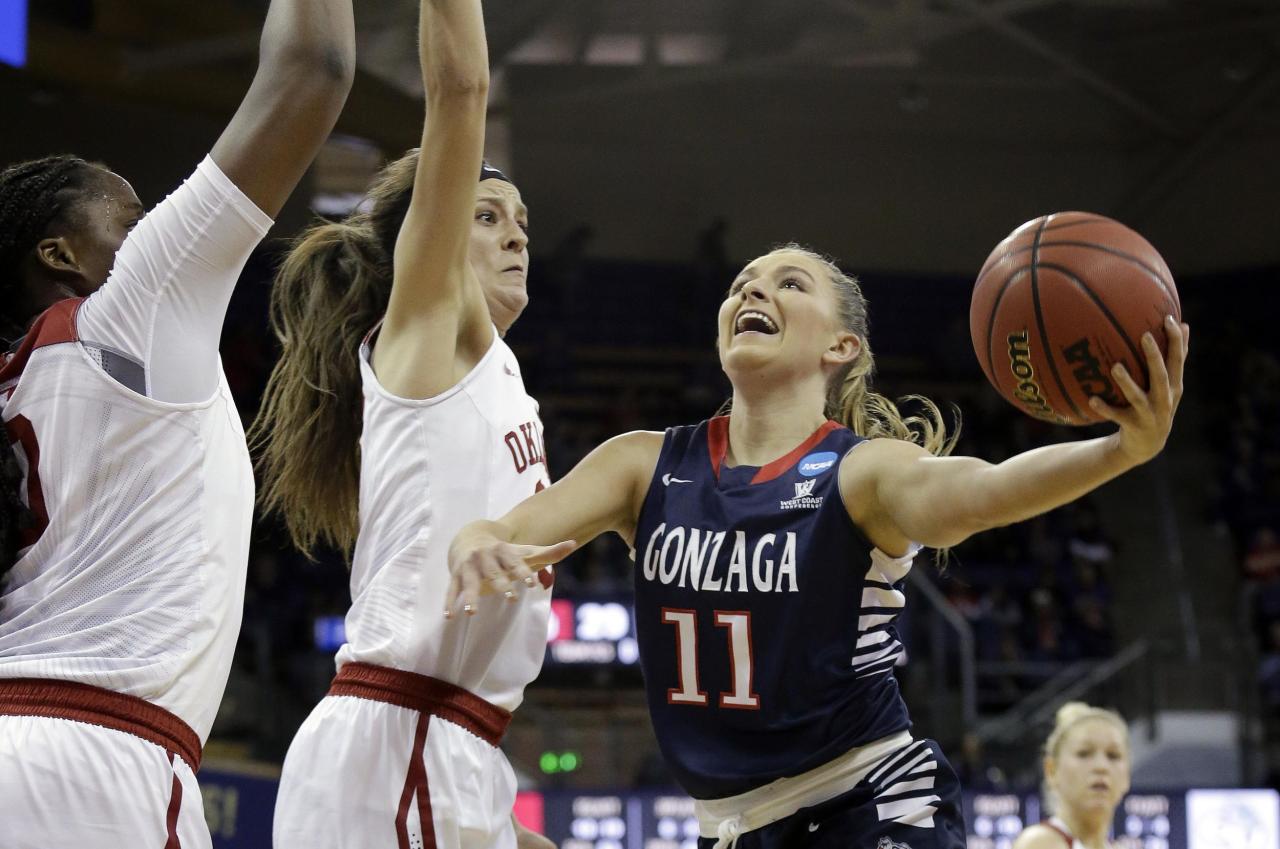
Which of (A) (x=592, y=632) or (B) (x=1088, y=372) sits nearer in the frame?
(B) (x=1088, y=372)

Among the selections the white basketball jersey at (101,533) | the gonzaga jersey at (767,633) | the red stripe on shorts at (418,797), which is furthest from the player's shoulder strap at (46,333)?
the gonzaga jersey at (767,633)

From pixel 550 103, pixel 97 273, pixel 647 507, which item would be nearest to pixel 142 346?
pixel 97 273

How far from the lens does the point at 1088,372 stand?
2607 millimetres

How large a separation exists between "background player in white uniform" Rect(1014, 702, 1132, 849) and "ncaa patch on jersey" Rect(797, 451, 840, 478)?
2.72 m

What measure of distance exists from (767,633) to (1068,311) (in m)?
0.77

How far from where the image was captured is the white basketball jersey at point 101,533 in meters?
2.33

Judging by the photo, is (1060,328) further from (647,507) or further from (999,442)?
(999,442)

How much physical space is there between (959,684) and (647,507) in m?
10.4

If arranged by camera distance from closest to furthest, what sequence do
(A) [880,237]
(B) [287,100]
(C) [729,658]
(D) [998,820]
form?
(B) [287,100] < (C) [729,658] < (D) [998,820] < (A) [880,237]

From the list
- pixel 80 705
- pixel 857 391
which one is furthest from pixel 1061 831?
pixel 80 705

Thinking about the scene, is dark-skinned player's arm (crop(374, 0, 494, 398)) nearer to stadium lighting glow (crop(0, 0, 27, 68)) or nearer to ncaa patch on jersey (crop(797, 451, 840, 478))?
ncaa patch on jersey (crop(797, 451, 840, 478))

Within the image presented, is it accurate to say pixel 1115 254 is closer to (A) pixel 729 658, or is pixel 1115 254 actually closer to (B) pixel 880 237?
(A) pixel 729 658

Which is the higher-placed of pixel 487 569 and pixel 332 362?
pixel 332 362

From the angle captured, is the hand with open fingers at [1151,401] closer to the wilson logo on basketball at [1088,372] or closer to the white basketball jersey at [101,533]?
the wilson logo on basketball at [1088,372]
